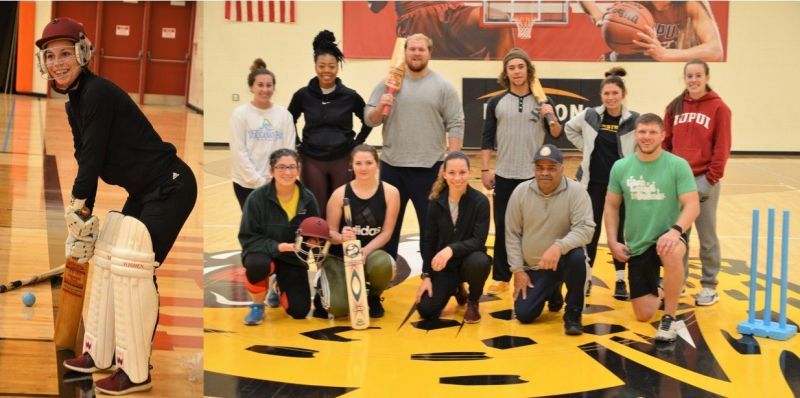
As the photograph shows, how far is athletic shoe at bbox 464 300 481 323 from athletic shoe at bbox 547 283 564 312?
510 mm

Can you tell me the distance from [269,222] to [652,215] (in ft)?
7.44

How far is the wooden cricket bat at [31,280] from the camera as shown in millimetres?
5872

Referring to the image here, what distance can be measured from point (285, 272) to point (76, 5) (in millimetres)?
16860

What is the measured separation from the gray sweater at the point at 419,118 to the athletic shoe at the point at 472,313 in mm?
1010

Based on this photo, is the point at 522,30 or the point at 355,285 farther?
the point at 522,30

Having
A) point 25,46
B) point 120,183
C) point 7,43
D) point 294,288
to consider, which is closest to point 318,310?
point 294,288

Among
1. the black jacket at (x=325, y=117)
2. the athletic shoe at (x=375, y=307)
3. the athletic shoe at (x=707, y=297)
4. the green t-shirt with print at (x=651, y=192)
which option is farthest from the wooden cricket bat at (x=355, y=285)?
the athletic shoe at (x=707, y=297)

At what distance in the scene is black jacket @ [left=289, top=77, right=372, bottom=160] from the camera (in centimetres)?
623

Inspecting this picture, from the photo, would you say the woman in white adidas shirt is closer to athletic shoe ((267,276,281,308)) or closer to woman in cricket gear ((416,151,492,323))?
athletic shoe ((267,276,281,308))

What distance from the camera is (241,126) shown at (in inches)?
244

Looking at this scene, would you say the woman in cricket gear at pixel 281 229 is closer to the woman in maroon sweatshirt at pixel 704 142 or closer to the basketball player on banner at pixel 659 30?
the woman in maroon sweatshirt at pixel 704 142

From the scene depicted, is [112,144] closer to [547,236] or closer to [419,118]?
[419,118]

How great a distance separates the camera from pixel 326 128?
20.5 ft

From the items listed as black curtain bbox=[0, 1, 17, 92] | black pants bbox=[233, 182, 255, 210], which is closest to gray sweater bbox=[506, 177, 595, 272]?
black pants bbox=[233, 182, 255, 210]
